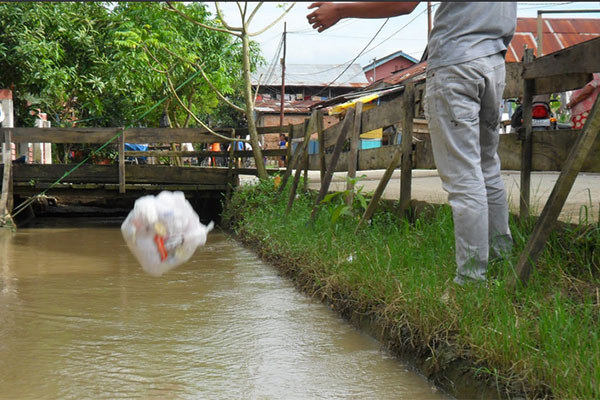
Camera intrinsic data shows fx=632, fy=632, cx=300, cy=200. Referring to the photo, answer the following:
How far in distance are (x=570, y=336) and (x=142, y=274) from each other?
14.9ft

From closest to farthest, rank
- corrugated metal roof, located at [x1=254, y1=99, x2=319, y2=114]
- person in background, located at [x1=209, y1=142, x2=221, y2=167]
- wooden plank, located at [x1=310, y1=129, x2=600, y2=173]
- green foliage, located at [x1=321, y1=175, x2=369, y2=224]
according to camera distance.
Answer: wooden plank, located at [x1=310, y1=129, x2=600, y2=173]
green foliage, located at [x1=321, y1=175, x2=369, y2=224]
person in background, located at [x1=209, y1=142, x2=221, y2=167]
corrugated metal roof, located at [x1=254, y1=99, x2=319, y2=114]

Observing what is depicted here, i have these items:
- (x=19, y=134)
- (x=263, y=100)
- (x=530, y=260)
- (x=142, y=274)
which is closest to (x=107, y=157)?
(x=19, y=134)

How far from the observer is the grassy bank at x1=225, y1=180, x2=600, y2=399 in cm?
228

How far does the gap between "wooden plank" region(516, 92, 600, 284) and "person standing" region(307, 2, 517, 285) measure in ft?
1.16

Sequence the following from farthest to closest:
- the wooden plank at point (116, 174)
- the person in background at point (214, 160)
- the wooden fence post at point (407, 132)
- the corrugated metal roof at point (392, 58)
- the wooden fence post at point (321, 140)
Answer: the corrugated metal roof at point (392, 58) → the person in background at point (214, 160) → the wooden plank at point (116, 174) → the wooden fence post at point (321, 140) → the wooden fence post at point (407, 132)

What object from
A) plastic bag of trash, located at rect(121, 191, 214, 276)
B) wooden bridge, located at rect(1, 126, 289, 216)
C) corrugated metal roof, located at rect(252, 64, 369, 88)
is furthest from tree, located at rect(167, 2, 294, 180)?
corrugated metal roof, located at rect(252, 64, 369, 88)

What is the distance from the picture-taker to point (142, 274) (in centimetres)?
610

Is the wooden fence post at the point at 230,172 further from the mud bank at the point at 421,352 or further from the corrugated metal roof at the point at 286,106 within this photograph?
the corrugated metal roof at the point at 286,106

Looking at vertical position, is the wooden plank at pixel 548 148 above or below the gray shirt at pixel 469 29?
below

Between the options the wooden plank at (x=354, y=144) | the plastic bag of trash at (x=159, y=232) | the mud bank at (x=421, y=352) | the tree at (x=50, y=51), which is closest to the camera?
the mud bank at (x=421, y=352)

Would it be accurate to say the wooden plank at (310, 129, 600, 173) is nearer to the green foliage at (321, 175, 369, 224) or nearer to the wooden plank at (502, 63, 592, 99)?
the wooden plank at (502, 63, 592, 99)

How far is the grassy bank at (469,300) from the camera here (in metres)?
2.28

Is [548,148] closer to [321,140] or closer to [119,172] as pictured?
[321,140]

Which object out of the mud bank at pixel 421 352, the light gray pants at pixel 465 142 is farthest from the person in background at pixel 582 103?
the mud bank at pixel 421 352
